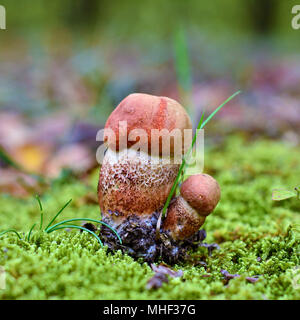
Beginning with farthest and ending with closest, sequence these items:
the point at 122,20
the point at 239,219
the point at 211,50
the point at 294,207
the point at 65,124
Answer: the point at 122,20 → the point at 211,50 → the point at 65,124 → the point at 294,207 → the point at 239,219

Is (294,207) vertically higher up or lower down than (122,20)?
lower down

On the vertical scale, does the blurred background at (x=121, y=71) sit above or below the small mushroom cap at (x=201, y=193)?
above

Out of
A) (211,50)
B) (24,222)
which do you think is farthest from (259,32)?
(24,222)

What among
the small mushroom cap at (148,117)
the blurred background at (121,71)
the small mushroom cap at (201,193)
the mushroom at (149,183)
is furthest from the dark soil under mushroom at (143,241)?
the blurred background at (121,71)

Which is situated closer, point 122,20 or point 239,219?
point 239,219

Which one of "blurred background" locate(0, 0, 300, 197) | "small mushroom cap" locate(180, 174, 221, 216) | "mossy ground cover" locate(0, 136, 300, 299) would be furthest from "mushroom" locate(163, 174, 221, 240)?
"blurred background" locate(0, 0, 300, 197)

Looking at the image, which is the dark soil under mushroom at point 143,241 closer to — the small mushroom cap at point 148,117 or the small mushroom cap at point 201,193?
the small mushroom cap at point 201,193
